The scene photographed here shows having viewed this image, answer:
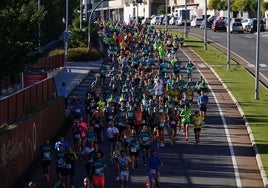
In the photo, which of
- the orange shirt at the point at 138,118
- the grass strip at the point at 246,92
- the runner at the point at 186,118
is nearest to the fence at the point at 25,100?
the orange shirt at the point at 138,118

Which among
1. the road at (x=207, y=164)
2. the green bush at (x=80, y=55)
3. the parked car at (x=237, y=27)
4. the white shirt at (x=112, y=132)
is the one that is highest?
the parked car at (x=237, y=27)

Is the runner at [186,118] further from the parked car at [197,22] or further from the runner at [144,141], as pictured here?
the parked car at [197,22]

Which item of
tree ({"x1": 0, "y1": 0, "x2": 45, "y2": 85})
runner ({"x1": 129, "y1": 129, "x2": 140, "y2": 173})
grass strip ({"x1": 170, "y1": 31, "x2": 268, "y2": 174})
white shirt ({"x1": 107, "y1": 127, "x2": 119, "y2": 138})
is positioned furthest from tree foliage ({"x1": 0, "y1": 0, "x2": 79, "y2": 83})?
grass strip ({"x1": 170, "y1": 31, "x2": 268, "y2": 174})

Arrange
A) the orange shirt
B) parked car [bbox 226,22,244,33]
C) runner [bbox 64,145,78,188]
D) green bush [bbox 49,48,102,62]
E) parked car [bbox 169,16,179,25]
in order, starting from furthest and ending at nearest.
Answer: parked car [bbox 169,16,179,25] < parked car [bbox 226,22,244,33] < green bush [bbox 49,48,102,62] < the orange shirt < runner [bbox 64,145,78,188]

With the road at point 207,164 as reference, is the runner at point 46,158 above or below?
above

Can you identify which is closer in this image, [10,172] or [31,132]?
[10,172]

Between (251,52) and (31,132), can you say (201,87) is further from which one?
(251,52)

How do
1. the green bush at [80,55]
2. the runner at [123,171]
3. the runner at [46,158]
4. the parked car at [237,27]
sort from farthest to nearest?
1. the parked car at [237,27]
2. the green bush at [80,55]
3. the runner at [46,158]
4. the runner at [123,171]

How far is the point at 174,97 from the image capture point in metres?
31.2

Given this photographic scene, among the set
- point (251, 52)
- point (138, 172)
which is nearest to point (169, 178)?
point (138, 172)

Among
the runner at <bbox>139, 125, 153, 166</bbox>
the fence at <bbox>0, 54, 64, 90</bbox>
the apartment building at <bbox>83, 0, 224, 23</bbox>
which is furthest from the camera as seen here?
the apartment building at <bbox>83, 0, 224, 23</bbox>

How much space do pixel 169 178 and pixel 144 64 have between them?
22217mm

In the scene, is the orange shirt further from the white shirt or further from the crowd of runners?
the white shirt

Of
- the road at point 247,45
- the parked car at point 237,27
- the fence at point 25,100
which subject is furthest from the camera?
the parked car at point 237,27
